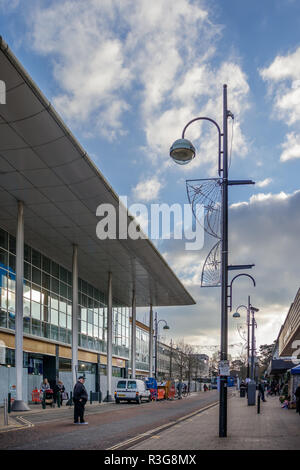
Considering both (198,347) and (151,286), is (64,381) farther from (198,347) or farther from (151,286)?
(198,347)

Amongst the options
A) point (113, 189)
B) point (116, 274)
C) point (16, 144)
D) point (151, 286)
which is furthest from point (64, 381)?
point (16, 144)

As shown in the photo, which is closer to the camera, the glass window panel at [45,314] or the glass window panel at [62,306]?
the glass window panel at [45,314]

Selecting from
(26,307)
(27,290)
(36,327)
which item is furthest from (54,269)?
(26,307)

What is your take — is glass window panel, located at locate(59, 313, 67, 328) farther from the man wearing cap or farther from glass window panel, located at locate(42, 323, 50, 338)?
the man wearing cap

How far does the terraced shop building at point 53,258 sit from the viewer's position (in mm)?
19234

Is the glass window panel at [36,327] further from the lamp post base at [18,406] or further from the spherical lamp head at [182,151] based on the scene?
the spherical lamp head at [182,151]

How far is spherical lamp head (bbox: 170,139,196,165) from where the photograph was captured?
13.4 meters

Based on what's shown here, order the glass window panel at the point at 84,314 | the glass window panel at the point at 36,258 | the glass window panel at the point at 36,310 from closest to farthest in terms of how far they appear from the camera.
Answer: the glass window panel at the point at 36,310
the glass window panel at the point at 36,258
the glass window panel at the point at 84,314

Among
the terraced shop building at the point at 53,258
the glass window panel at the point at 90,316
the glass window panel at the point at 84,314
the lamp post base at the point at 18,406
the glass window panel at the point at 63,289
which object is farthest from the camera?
the glass window panel at the point at 90,316

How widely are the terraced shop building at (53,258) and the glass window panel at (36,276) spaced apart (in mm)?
69

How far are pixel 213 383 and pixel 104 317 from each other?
67797 mm

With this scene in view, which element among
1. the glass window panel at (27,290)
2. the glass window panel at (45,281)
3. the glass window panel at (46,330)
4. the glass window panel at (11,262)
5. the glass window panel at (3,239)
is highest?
the glass window panel at (3,239)

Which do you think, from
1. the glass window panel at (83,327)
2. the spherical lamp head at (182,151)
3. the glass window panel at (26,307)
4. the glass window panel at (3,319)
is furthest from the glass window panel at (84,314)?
the spherical lamp head at (182,151)

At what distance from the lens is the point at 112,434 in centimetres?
1495
